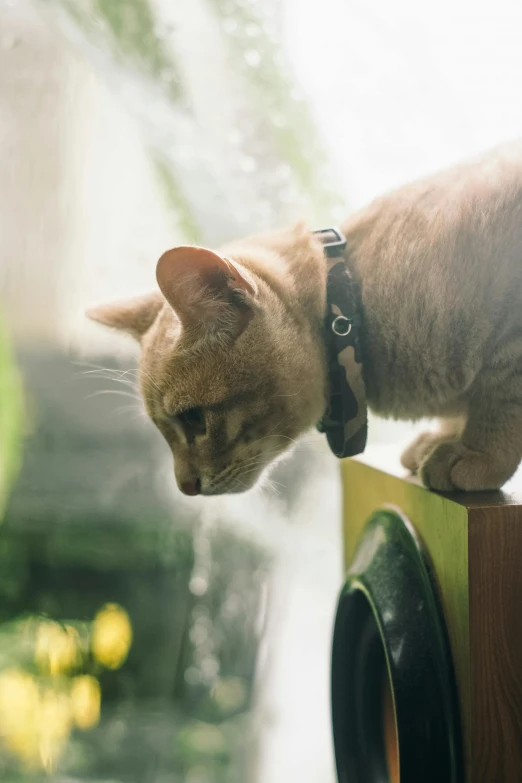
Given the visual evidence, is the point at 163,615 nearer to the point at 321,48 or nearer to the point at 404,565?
the point at 404,565

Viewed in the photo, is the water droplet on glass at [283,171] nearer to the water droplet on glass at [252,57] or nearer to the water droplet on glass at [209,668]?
the water droplet on glass at [252,57]

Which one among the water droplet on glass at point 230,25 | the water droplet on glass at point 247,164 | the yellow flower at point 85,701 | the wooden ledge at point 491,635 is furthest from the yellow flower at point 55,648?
the water droplet on glass at point 230,25

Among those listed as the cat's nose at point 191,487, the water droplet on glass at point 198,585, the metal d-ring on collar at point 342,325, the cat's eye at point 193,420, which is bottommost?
the water droplet on glass at point 198,585

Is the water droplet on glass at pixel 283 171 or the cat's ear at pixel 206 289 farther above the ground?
the water droplet on glass at pixel 283 171

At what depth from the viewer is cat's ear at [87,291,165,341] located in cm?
102

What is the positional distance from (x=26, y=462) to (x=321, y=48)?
102 cm

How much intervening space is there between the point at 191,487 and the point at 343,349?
292mm

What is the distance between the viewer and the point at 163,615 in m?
1.39

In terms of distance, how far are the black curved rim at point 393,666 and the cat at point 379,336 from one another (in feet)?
0.45

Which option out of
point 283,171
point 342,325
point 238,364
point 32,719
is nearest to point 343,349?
point 342,325

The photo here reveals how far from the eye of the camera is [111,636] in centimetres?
136

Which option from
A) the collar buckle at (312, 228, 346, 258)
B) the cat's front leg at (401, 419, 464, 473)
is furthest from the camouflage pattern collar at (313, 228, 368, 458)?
the cat's front leg at (401, 419, 464, 473)

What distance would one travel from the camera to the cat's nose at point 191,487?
93 centimetres

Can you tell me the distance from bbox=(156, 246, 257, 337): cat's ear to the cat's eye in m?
0.12
